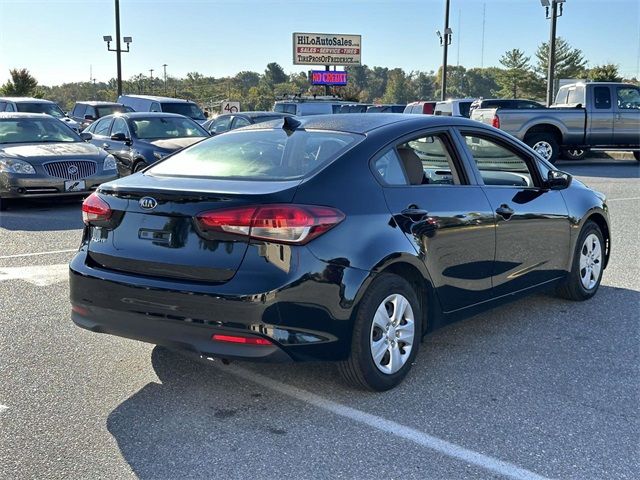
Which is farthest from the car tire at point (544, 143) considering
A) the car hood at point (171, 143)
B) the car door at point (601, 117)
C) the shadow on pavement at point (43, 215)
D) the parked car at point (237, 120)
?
the shadow on pavement at point (43, 215)

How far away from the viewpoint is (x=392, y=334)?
3.97 meters

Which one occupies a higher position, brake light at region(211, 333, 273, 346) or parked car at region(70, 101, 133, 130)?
parked car at region(70, 101, 133, 130)

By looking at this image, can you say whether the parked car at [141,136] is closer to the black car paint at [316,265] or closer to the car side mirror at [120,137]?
the car side mirror at [120,137]

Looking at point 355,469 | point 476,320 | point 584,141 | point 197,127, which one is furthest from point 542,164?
point 584,141

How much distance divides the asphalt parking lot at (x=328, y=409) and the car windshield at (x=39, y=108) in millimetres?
16000

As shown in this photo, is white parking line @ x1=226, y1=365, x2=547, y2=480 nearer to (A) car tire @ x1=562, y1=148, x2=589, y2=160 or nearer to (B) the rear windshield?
A: (B) the rear windshield

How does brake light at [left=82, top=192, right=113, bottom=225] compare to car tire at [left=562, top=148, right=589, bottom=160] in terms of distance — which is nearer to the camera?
brake light at [left=82, top=192, right=113, bottom=225]

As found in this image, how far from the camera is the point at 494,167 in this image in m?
5.57

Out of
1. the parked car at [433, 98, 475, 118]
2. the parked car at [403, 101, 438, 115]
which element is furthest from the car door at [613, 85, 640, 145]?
the parked car at [403, 101, 438, 115]

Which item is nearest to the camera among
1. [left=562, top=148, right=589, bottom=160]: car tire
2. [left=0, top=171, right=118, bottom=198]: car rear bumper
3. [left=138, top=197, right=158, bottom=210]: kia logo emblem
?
[left=138, top=197, right=158, bottom=210]: kia logo emblem

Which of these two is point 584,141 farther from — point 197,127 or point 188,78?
point 188,78

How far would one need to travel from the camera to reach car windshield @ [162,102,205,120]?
819 inches

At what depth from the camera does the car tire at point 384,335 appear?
12.3 feet

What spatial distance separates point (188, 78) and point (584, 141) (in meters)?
87.6
